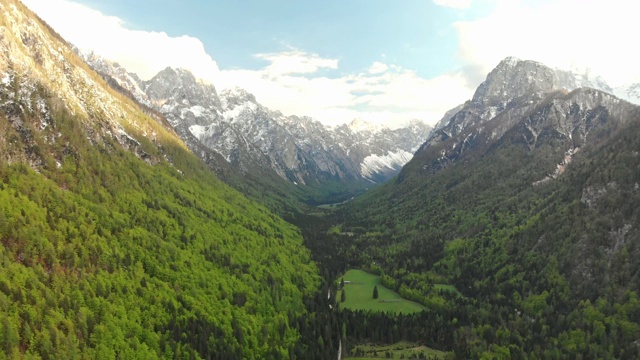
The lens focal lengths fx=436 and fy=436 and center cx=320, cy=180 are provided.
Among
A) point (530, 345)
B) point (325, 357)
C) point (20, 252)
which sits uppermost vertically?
point (20, 252)

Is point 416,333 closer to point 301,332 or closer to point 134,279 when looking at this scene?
point 301,332

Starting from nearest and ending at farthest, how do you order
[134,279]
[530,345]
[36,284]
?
[36,284] < [530,345] < [134,279]

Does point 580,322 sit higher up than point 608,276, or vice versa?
point 608,276

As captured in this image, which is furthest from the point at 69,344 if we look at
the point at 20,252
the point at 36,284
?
the point at 20,252

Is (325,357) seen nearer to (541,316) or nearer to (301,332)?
(301,332)

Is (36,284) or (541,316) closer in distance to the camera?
(36,284)

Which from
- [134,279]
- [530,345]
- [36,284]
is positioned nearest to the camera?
[36,284]

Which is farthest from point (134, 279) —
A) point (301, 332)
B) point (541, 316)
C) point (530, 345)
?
point (541, 316)
